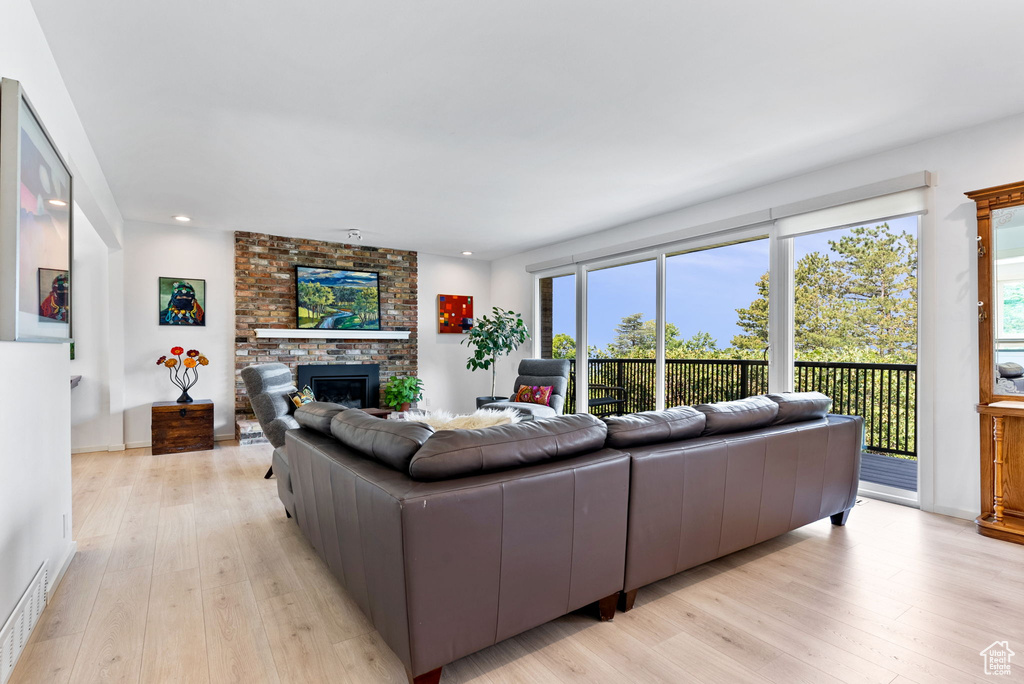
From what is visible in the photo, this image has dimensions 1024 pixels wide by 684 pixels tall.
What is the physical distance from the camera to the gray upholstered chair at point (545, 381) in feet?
16.7

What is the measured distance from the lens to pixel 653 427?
2.07 meters

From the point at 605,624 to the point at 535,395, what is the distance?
360cm

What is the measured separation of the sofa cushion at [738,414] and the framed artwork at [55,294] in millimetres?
2640

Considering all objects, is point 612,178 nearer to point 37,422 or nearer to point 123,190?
point 37,422

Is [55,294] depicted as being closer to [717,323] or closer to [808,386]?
[717,323]

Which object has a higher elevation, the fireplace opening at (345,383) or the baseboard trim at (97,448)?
the fireplace opening at (345,383)

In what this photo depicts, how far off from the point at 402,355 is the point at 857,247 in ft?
16.8

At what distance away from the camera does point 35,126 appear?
174cm

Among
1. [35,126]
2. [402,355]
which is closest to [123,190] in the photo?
[35,126]

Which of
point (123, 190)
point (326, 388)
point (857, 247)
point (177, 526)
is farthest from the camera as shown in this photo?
point (326, 388)

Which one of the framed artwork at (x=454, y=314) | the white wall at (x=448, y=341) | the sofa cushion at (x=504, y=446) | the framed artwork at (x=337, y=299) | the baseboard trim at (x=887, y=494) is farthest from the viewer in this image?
the framed artwork at (x=454, y=314)

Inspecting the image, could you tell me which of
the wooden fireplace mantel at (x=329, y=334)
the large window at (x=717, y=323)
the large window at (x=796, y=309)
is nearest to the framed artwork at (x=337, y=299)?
the wooden fireplace mantel at (x=329, y=334)

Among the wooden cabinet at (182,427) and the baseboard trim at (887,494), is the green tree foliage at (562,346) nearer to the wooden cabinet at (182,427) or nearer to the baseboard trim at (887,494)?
the baseboard trim at (887,494)

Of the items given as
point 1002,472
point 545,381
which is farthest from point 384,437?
point 545,381
